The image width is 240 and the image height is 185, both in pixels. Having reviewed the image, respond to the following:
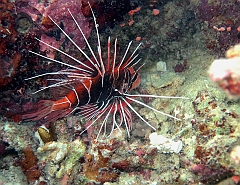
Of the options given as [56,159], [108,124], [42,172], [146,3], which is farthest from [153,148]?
[146,3]

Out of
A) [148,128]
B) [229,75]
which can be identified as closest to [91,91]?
[148,128]

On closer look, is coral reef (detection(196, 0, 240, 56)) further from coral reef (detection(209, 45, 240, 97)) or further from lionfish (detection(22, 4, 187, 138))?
coral reef (detection(209, 45, 240, 97))

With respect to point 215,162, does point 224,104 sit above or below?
above

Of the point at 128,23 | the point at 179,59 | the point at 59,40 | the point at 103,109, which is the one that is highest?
the point at 128,23

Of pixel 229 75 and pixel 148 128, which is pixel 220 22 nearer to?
pixel 148 128

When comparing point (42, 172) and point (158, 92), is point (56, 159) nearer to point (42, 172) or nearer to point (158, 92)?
point (42, 172)

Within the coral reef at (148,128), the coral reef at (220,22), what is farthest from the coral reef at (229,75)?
the coral reef at (220,22)

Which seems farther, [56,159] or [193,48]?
[193,48]

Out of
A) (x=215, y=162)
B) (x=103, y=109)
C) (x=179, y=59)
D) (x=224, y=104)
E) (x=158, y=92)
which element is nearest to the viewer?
(x=215, y=162)

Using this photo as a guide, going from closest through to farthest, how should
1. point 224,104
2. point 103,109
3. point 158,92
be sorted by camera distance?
point 224,104
point 103,109
point 158,92

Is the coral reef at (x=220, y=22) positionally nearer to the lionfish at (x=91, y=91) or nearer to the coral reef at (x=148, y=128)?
the coral reef at (x=148, y=128)

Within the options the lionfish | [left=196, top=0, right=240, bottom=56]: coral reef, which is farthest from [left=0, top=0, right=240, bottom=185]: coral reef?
the lionfish

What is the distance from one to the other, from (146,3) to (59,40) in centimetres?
153

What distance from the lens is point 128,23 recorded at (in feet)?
13.0
